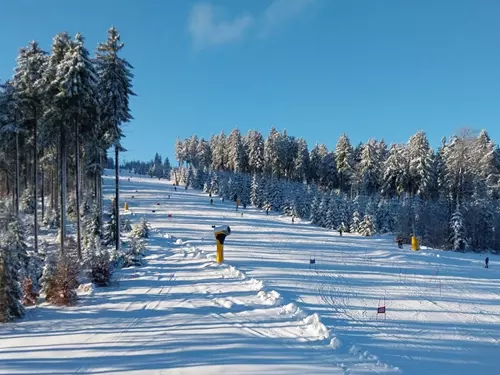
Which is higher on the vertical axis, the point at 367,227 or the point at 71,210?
the point at 71,210

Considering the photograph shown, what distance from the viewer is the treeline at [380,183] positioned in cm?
4275

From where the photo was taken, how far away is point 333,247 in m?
24.9

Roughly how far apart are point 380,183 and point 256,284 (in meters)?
64.2

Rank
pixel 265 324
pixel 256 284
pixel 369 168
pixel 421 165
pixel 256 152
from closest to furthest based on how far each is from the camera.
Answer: pixel 265 324 → pixel 256 284 → pixel 421 165 → pixel 369 168 → pixel 256 152

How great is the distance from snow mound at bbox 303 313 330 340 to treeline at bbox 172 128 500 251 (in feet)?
117

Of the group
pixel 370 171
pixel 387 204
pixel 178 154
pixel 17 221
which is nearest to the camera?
pixel 17 221

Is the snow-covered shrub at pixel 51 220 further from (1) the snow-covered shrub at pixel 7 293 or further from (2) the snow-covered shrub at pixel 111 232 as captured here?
(1) the snow-covered shrub at pixel 7 293

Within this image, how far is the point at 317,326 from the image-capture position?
27.6 ft

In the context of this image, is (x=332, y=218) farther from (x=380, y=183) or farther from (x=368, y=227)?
(x=380, y=183)

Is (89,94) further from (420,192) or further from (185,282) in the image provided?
(420,192)

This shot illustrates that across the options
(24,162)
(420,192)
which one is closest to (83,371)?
(24,162)

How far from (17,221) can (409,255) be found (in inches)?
876

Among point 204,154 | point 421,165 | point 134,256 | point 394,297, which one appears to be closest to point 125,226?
point 134,256

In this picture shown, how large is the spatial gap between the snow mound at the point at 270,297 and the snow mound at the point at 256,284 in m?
0.61
